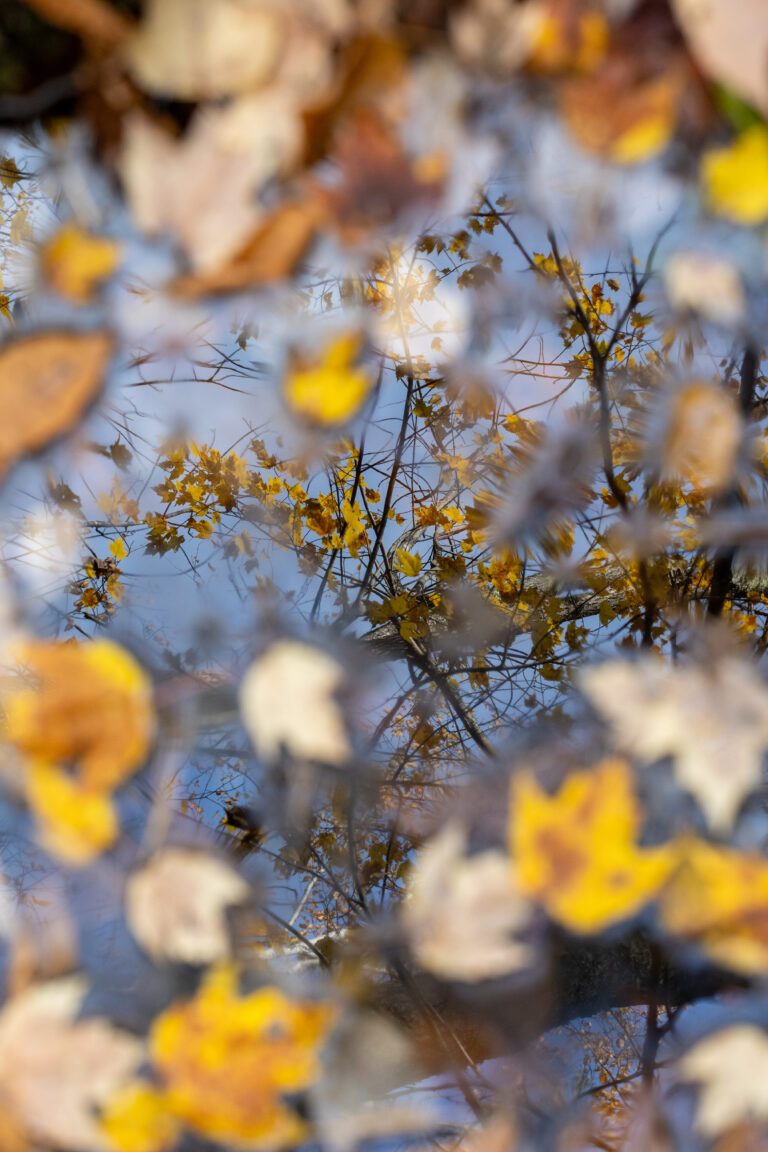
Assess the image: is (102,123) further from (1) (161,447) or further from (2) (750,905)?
(1) (161,447)

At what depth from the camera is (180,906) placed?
41 cm

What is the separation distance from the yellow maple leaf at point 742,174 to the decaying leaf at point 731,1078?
51cm

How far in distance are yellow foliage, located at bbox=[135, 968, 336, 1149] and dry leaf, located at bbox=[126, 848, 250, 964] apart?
0.08 ft

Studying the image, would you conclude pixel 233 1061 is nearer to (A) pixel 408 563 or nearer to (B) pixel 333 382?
(B) pixel 333 382

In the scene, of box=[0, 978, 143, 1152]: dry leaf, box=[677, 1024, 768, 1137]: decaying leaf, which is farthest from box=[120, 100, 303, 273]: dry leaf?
box=[677, 1024, 768, 1137]: decaying leaf

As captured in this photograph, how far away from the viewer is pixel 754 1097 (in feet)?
1.42

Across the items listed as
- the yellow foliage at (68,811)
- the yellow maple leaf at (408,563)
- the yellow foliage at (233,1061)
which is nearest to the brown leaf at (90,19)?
the yellow foliage at (68,811)

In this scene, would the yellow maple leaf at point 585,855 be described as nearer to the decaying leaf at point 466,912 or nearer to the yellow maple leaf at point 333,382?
the decaying leaf at point 466,912

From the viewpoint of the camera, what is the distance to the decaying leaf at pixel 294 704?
0.41 meters

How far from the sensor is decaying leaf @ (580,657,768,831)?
415 millimetres

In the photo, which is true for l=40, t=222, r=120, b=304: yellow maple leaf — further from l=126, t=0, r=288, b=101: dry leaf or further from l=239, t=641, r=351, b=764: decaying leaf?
l=239, t=641, r=351, b=764: decaying leaf

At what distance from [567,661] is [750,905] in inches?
45.1

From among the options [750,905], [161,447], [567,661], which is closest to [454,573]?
[567,661]

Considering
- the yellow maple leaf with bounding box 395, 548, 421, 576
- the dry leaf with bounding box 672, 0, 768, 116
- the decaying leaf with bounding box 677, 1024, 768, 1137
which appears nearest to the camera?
the dry leaf with bounding box 672, 0, 768, 116
